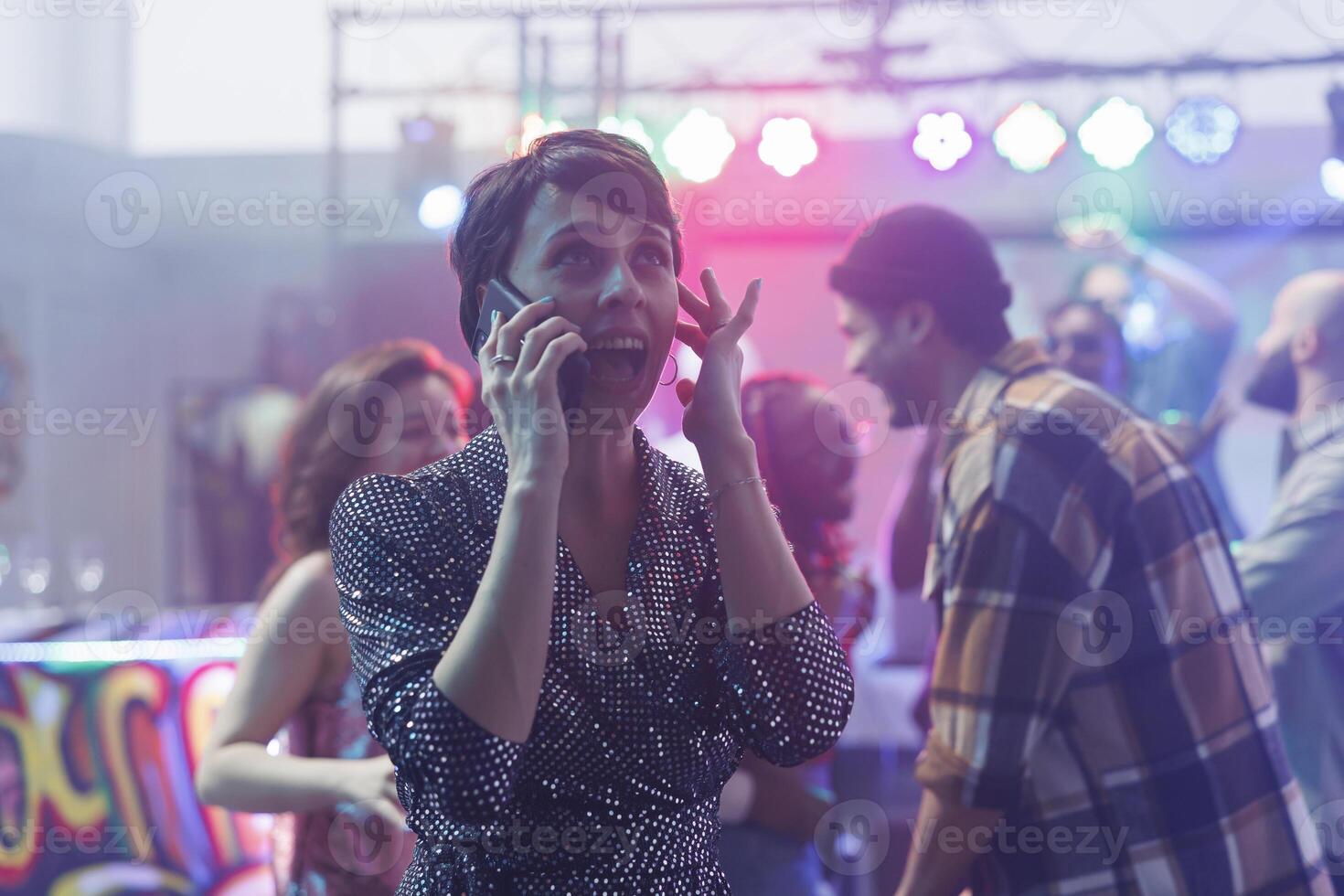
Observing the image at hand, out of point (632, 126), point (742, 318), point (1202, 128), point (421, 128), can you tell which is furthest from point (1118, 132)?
point (742, 318)

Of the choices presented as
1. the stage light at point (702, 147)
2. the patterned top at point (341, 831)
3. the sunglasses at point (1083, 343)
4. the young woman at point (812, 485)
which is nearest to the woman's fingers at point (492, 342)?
the patterned top at point (341, 831)

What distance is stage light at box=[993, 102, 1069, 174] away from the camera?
5895mm

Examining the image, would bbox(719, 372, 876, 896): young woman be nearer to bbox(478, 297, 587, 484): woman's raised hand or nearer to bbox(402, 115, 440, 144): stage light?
bbox(478, 297, 587, 484): woman's raised hand

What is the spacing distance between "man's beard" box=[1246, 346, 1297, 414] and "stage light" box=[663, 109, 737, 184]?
2676 mm

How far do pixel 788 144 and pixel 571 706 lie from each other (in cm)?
502

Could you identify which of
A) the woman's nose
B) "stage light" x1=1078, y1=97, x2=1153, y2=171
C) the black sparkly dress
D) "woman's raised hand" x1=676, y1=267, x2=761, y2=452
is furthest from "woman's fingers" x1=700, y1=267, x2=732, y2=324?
"stage light" x1=1078, y1=97, x2=1153, y2=171

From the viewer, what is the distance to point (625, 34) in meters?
6.66

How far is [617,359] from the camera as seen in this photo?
3.53 feet

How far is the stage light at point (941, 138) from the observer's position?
5.68m

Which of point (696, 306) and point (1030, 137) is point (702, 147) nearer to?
point (1030, 137)

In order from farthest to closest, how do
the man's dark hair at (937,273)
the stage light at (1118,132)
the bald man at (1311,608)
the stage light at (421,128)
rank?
the stage light at (421,128) < the stage light at (1118,132) < the bald man at (1311,608) < the man's dark hair at (937,273)

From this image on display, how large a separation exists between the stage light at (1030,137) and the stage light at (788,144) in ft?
3.58

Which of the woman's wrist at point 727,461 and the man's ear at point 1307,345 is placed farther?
the man's ear at point 1307,345

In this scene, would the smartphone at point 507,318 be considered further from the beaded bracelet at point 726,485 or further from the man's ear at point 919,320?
the man's ear at point 919,320
